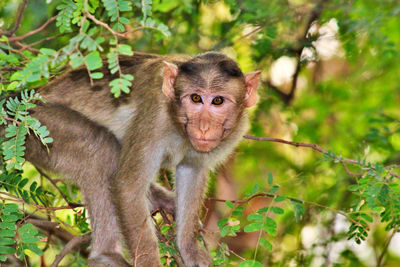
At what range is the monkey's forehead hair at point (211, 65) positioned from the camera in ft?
17.7

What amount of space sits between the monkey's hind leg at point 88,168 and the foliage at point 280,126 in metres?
0.33

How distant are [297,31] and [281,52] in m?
1.13

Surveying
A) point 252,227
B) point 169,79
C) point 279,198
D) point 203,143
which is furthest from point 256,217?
point 169,79

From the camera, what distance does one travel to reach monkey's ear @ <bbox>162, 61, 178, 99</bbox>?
5480mm

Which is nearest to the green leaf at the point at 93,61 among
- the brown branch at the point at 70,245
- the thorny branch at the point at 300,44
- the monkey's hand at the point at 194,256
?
the brown branch at the point at 70,245

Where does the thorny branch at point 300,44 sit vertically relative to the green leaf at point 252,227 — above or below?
above

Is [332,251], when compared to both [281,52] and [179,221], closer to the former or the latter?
[179,221]

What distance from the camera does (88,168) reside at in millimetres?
5762

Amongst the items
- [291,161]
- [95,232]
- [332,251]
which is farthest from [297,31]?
[95,232]

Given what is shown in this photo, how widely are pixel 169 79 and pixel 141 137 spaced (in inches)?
27.5

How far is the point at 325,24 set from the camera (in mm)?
8828

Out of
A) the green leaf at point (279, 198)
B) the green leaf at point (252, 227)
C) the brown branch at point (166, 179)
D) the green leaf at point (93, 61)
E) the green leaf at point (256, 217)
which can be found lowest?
the brown branch at point (166, 179)

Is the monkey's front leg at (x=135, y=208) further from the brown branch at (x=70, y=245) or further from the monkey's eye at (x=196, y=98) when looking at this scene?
the monkey's eye at (x=196, y=98)

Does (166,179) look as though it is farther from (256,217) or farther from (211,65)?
(256,217)
